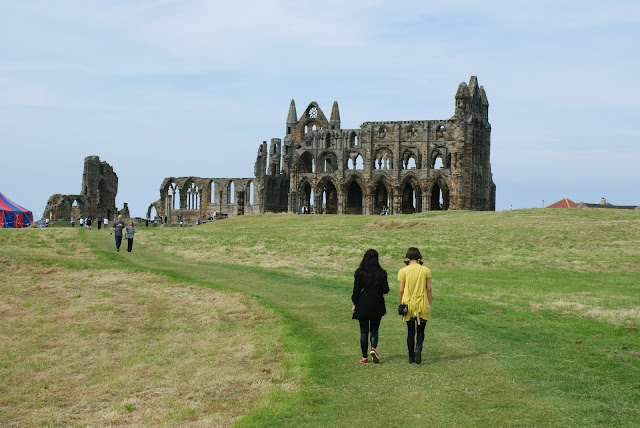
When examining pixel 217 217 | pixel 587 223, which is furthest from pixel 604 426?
pixel 217 217

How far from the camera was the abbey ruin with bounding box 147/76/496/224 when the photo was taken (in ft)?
262

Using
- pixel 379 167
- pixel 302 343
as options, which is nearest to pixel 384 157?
pixel 379 167

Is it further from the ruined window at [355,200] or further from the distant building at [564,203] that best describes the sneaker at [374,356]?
the distant building at [564,203]

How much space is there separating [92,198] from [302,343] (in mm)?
80103

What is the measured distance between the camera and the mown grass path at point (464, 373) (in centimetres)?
Answer: 937

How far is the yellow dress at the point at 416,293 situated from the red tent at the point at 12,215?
187ft

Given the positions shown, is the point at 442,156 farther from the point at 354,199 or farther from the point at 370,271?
the point at 370,271

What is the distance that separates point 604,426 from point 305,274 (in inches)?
737

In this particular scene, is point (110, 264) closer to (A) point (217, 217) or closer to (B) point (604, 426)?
(B) point (604, 426)

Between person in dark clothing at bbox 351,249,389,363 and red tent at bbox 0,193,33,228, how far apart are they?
56.5 metres

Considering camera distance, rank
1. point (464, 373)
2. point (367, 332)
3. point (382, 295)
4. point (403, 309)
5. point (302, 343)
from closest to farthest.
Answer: point (464, 373) → point (403, 309) → point (382, 295) → point (367, 332) → point (302, 343)

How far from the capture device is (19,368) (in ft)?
44.5

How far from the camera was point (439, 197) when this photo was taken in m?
85.2

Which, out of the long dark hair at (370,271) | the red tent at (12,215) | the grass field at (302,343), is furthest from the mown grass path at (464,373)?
the red tent at (12,215)
